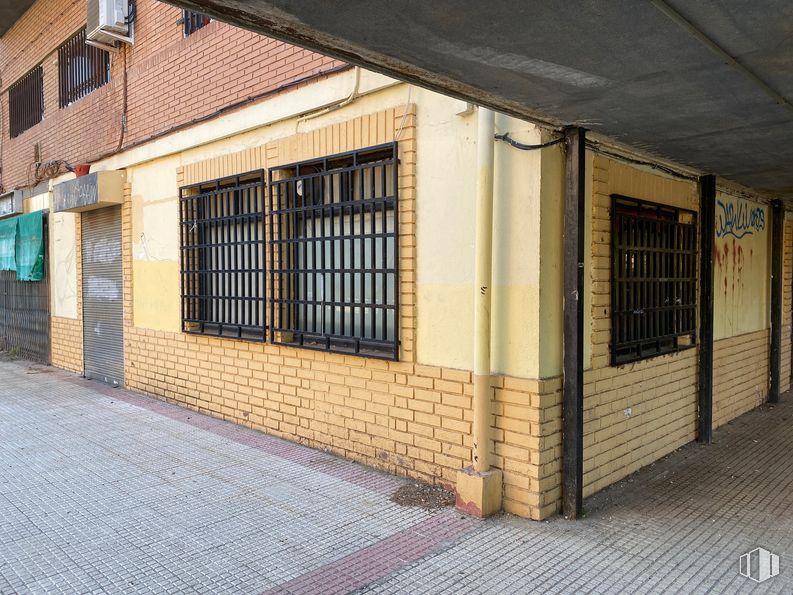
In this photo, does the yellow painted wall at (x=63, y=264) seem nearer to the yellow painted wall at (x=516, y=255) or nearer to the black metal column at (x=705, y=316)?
the yellow painted wall at (x=516, y=255)

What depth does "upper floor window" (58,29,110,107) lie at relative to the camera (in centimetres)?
922

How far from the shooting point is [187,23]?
709cm

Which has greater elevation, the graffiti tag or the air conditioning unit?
the air conditioning unit

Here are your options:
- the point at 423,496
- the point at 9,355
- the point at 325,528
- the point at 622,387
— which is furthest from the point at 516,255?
the point at 9,355

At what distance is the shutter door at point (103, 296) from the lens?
8531 mm

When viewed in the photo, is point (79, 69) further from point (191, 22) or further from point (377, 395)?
point (377, 395)

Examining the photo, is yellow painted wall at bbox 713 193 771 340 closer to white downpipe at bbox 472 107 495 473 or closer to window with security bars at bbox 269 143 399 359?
white downpipe at bbox 472 107 495 473

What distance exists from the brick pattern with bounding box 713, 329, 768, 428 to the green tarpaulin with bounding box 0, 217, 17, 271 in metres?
12.1

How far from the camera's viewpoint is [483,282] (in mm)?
3994

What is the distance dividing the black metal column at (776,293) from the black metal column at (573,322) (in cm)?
493

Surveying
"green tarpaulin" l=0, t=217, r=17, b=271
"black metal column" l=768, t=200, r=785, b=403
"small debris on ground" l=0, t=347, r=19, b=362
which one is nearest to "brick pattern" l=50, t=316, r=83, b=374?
"small debris on ground" l=0, t=347, r=19, b=362

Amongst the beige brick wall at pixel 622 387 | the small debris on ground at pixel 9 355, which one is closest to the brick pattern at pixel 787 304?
the beige brick wall at pixel 622 387

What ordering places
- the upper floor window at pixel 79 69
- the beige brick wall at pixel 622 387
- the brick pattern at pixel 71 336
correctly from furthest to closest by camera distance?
1. the brick pattern at pixel 71 336
2. the upper floor window at pixel 79 69
3. the beige brick wall at pixel 622 387

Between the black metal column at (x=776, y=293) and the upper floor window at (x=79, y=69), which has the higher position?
the upper floor window at (x=79, y=69)
